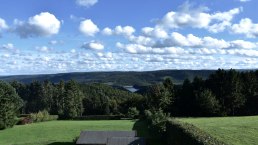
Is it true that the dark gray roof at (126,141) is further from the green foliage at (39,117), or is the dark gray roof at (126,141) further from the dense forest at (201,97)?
the green foliage at (39,117)

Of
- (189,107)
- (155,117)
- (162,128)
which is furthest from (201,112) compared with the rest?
(162,128)

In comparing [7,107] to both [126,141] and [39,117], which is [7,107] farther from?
[126,141]

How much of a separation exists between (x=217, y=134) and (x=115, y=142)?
14.7 meters

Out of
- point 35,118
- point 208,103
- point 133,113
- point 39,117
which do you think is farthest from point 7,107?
point 208,103

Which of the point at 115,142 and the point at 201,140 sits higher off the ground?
the point at 201,140

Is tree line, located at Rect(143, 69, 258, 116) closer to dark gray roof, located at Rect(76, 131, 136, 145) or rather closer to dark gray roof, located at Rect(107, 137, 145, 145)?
dark gray roof, located at Rect(76, 131, 136, 145)

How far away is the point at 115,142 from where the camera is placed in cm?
5475

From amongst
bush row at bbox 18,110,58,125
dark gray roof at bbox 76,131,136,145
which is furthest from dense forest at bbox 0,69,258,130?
dark gray roof at bbox 76,131,136,145

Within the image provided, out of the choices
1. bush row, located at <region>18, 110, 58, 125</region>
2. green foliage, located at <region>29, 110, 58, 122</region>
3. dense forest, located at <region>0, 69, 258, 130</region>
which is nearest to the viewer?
dense forest, located at <region>0, 69, 258, 130</region>

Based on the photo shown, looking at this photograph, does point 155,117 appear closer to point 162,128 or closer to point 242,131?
point 162,128

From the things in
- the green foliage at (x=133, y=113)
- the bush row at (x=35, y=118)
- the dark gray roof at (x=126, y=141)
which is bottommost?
the bush row at (x=35, y=118)

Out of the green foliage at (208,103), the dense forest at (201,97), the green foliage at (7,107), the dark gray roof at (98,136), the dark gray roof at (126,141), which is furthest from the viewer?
the dense forest at (201,97)

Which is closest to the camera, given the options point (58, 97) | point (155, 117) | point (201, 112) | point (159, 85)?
point (155, 117)

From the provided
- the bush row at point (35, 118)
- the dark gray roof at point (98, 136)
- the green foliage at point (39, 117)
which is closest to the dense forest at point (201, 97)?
the bush row at point (35, 118)
